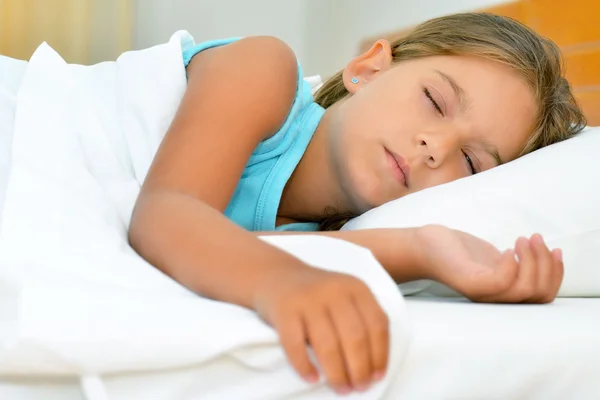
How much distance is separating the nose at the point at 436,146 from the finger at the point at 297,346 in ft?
1.87

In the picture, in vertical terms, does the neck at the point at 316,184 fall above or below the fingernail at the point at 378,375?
below

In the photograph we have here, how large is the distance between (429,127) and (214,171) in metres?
0.35

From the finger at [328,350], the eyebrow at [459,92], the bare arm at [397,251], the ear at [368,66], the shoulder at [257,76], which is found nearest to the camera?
the finger at [328,350]

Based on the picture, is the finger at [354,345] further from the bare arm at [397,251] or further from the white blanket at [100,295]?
the bare arm at [397,251]

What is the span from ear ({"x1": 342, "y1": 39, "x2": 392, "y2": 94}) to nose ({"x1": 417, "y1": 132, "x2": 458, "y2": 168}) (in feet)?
0.83

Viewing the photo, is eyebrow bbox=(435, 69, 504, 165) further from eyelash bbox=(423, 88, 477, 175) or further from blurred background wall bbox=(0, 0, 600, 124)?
blurred background wall bbox=(0, 0, 600, 124)

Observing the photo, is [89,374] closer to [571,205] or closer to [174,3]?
[571,205]

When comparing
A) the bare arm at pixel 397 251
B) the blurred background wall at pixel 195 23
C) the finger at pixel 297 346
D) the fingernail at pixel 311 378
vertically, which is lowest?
the blurred background wall at pixel 195 23

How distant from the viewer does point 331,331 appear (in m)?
0.48

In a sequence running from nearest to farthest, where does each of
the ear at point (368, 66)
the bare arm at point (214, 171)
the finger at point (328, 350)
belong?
the finger at point (328, 350), the bare arm at point (214, 171), the ear at point (368, 66)

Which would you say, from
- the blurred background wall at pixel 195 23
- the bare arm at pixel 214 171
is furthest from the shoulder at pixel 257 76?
the blurred background wall at pixel 195 23

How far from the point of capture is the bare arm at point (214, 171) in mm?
615

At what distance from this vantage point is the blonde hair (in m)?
1.11

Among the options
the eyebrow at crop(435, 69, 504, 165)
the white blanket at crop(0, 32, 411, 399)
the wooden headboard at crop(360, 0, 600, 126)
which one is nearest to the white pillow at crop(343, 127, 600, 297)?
the eyebrow at crop(435, 69, 504, 165)
